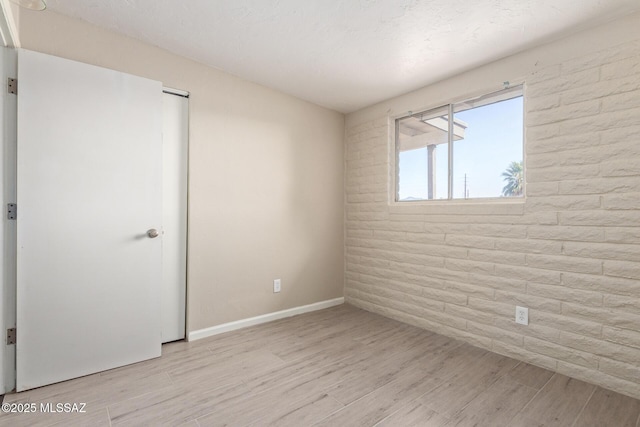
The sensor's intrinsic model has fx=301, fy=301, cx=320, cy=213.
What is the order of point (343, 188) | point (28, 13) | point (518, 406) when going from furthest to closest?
1. point (343, 188)
2. point (28, 13)
3. point (518, 406)

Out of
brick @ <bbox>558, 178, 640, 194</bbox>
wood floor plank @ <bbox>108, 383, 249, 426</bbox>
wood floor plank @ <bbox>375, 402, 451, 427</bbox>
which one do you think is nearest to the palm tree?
brick @ <bbox>558, 178, 640, 194</bbox>

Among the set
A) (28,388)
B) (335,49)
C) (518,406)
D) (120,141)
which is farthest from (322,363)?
(335,49)

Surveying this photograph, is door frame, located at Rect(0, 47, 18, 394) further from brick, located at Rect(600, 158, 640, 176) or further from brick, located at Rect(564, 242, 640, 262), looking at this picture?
brick, located at Rect(600, 158, 640, 176)

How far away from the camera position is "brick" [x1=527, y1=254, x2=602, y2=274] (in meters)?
1.95

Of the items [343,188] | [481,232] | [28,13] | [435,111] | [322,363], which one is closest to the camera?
[28,13]

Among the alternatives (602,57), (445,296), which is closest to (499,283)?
(445,296)

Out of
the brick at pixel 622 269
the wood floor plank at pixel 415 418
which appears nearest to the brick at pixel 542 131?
the brick at pixel 622 269

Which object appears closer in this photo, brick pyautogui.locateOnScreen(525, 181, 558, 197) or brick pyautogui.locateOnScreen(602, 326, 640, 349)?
brick pyautogui.locateOnScreen(602, 326, 640, 349)

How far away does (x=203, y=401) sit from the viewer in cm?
172

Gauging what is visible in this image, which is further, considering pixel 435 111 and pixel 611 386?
pixel 435 111

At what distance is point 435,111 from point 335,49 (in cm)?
122

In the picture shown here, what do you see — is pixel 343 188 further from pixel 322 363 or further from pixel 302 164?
pixel 322 363

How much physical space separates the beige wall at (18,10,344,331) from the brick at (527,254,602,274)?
2.03 m

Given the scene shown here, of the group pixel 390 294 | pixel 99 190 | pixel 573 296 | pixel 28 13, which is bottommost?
pixel 390 294
